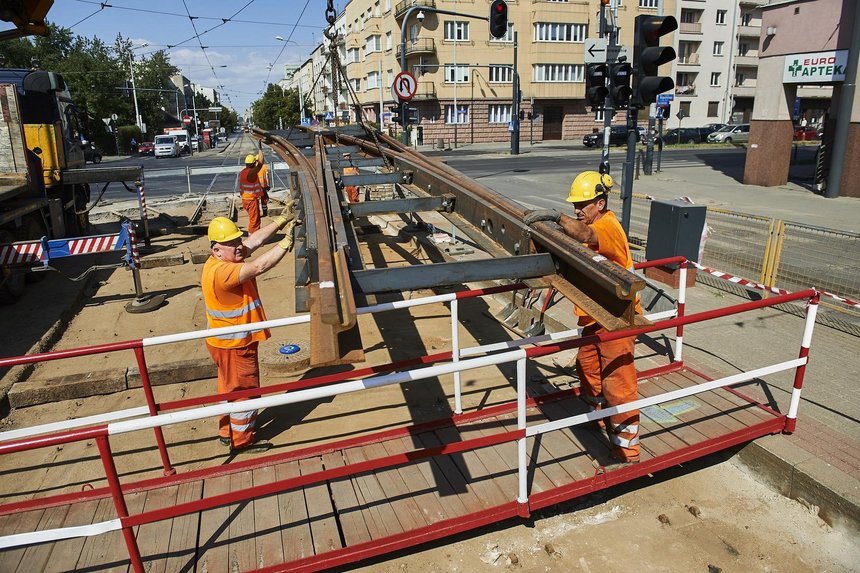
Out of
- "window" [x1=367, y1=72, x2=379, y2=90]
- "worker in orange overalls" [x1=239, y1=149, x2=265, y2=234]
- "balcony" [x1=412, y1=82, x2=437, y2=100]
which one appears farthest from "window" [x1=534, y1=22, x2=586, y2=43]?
"worker in orange overalls" [x1=239, y1=149, x2=265, y2=234]

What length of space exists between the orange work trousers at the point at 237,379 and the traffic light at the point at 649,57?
257 inches

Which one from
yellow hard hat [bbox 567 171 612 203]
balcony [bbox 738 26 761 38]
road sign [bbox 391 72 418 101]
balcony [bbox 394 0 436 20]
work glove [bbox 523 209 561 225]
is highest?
balcony [bbox 394 0 436 20]

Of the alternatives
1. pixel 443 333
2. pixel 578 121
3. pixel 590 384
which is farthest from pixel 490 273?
pixel 578 121

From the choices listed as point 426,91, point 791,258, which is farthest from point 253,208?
point 426,91

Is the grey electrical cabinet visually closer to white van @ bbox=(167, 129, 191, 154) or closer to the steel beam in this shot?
the steel beam

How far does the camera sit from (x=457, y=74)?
47.2 meters

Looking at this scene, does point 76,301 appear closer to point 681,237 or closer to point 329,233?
point 329,233

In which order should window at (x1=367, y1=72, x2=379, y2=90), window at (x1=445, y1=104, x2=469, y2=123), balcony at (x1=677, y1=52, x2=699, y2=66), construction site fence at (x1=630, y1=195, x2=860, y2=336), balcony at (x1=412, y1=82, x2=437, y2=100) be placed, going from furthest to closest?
window at (x1=367, y1=72, x2=379, y2=90)
balcony at (x1=677, y1=52, x2=699, y2=66)
window at (x1=445, y1=104, x2=469, y2=123)
balcony at (x1=412, y1=82, x2=437, y2=100)
construction site fence at (x1=630, y1=195, x2=860, y2=336)

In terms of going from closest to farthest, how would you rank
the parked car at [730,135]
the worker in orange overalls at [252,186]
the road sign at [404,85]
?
the worker in orange overalls at [252,186], the road sign at [404,85], the parked car at [730,135]

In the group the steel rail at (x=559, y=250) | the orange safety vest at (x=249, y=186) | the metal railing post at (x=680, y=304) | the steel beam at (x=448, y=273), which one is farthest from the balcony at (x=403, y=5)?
the steel beam at (x=448, y=273)

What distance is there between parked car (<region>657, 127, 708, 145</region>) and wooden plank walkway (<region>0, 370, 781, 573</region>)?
42416 mm

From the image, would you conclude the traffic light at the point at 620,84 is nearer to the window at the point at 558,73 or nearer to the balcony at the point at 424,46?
the balcony at the point at 424,46

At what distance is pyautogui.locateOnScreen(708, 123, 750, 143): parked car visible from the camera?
4269 centimetres

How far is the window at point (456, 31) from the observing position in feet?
152
